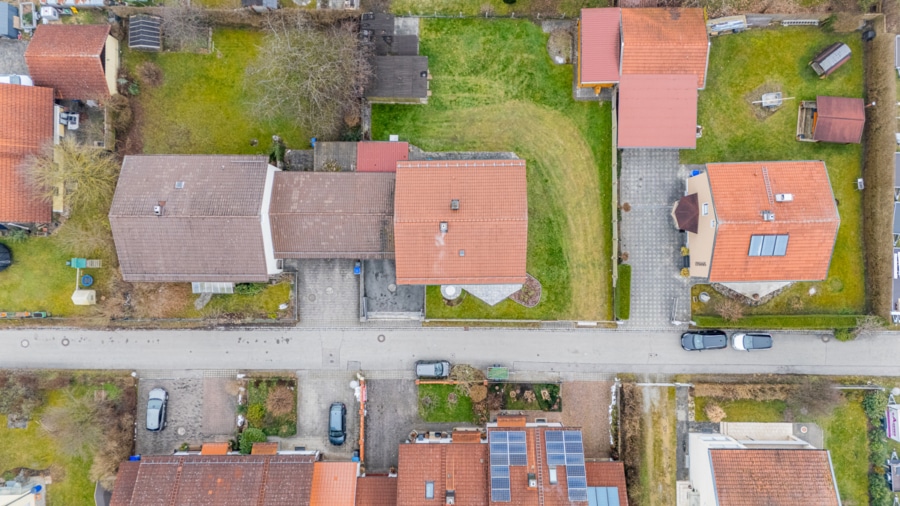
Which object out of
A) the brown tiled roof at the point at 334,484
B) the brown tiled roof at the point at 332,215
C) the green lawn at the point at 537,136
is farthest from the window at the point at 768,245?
the brown tiled roof at the point at 334,484

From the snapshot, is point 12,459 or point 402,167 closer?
point 402,167

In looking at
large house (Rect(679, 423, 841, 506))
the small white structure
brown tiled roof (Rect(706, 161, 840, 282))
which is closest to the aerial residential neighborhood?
the small white structure

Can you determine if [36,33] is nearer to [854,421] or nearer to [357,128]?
[357,128]

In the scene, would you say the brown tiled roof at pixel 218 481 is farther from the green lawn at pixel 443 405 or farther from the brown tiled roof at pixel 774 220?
the brown tiled roof at pixel 774 220

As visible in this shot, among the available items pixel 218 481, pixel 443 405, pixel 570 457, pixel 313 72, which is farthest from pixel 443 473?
pixel 313 72

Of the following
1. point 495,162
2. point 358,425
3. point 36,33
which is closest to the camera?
point 495,162

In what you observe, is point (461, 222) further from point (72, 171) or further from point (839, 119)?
point (839, 119)

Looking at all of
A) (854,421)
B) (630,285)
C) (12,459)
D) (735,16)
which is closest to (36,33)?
(12,459)
